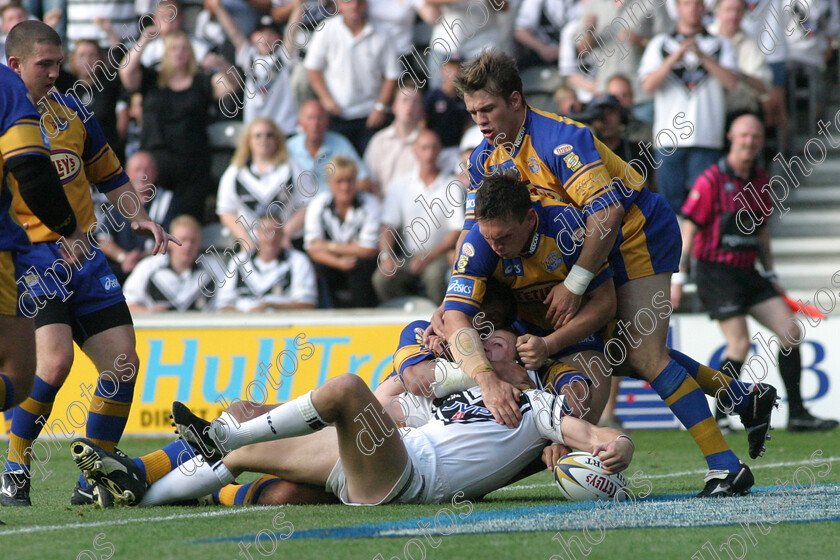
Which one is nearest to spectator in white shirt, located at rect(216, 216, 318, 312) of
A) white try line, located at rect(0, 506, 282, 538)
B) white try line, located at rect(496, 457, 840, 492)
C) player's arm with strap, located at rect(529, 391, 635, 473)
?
white try line, located at rect(496, 457, 840, 492)

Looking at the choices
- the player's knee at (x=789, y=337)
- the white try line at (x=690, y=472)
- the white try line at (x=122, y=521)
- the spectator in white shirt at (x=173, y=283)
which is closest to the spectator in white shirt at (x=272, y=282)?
the spectator in white shirt at (x=173, y=283)

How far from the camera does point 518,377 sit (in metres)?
5.52

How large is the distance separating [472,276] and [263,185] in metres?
5.81

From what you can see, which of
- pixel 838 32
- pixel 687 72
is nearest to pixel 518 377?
pixel 687 72

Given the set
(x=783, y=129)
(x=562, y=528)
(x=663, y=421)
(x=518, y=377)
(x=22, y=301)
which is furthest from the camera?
(x=783, y=129)

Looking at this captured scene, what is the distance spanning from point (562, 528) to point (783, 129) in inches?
319

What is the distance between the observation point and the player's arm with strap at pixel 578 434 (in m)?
4.93

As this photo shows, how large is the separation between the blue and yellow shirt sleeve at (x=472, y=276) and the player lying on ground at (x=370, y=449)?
17.2 inches

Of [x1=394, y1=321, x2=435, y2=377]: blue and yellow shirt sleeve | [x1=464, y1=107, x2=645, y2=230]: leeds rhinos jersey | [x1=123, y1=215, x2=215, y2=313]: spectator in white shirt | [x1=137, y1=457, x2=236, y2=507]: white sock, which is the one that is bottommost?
[x1=123, y1=215, x2=215, y2=313]: spectator in white shirt

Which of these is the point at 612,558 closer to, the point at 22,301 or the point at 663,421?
the point at 22,301

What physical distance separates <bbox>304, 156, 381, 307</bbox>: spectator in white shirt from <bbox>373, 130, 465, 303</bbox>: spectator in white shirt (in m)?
0.12

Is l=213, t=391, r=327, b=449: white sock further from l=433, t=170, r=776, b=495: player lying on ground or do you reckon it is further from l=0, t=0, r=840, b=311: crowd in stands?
l=0, t=0, r=840, b=311: crowd in stands

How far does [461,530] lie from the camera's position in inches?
176

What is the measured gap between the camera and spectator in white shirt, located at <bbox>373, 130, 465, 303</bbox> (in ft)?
34.1
